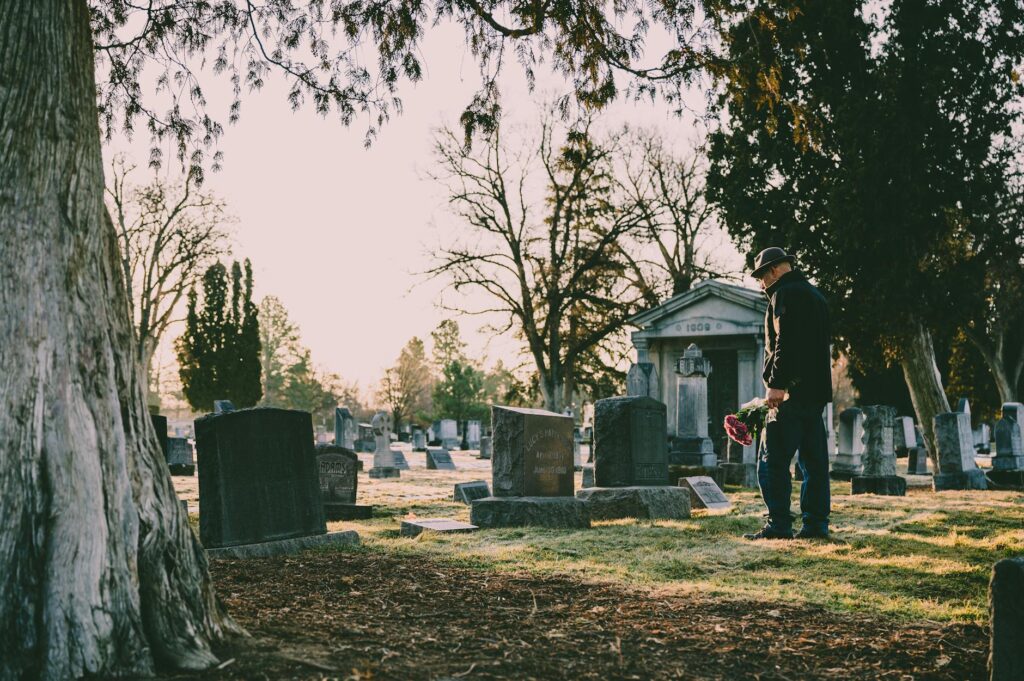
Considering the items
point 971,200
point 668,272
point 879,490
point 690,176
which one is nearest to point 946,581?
point 879,490

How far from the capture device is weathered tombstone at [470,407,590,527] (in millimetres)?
8375

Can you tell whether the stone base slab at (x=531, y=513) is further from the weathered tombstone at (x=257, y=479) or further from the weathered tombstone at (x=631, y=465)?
the weathered tombstone at (x=257, y=479)

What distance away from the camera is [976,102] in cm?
1591

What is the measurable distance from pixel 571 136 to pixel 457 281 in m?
21.6

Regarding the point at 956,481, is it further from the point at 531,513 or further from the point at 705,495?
the point at 531,513

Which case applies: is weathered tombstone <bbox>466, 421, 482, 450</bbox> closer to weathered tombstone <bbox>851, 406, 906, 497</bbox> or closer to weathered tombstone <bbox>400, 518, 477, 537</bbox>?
weathered tombstone <bbox>851, 406, 906, 497</bbox>

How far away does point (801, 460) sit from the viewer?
6.53 meters

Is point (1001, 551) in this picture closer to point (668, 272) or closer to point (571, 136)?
point (571, 136)

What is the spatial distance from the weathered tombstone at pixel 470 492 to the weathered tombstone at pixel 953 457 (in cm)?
683

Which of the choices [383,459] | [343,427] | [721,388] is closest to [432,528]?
[383,459]

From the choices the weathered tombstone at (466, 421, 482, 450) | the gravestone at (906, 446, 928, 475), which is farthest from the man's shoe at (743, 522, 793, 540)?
the weathered tombstone at (466, 421, 482, 450)

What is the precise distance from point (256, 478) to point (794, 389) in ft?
14.0

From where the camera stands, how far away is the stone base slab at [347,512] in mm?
9664

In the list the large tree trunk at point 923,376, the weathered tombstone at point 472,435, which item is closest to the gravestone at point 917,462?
the large tree trunk at point 923,376
